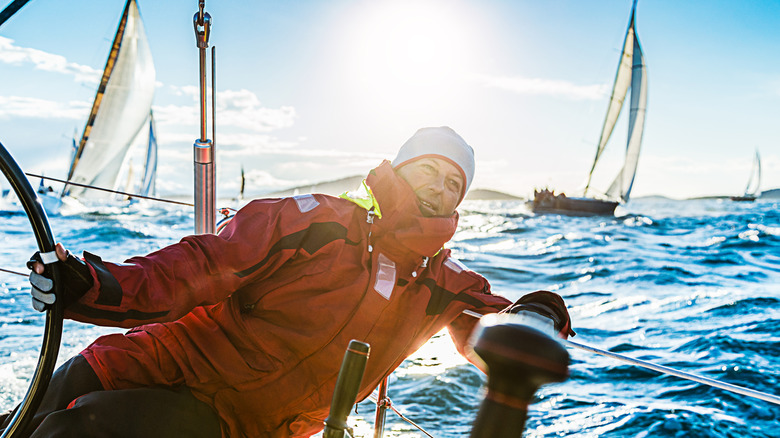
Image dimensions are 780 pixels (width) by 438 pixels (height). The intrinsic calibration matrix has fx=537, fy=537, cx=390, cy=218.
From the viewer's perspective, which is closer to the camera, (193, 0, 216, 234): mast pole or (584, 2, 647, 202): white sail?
(193, 0, 216, 234): mast pole

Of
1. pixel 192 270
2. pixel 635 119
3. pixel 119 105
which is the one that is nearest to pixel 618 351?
pixel 192 270

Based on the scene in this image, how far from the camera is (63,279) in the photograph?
79 centimetres

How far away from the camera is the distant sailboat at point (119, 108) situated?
50.5ft

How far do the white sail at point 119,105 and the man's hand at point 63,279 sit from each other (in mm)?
16396

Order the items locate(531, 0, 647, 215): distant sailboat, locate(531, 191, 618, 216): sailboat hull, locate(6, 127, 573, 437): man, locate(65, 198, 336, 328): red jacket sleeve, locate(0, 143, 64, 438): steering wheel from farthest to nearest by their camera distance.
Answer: locate(531, 191, 618, 216): sailboat hull, locate(531, 0, 647, 215): distant sailboat, locate(6, 127, 573, 437): man, locate(65, 198, 336, 328): red jacket sleeve, locate(0, 143, 64, 438): steering wheel

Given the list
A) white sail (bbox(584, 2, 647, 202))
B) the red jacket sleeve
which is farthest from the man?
white sail (bbox(584, 2, 647, 202))

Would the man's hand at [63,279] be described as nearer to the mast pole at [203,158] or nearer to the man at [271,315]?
the man at [271,315]

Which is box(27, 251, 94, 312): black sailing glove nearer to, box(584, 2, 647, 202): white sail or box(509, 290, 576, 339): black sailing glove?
box(509, 290, 576, 339): black sailing glove

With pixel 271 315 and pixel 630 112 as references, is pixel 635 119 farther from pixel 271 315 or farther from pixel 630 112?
pixel 271 315

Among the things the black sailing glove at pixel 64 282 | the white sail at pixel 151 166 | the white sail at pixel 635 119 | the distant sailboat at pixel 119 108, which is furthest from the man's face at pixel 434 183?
the white sail at pixel 151 166

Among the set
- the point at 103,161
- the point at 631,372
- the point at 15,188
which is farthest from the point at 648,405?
the point at 103,161

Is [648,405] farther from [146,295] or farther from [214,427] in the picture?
[146,295]

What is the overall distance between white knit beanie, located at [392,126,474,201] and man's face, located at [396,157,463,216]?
0.05 ft

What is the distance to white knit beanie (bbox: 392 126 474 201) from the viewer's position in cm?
143
